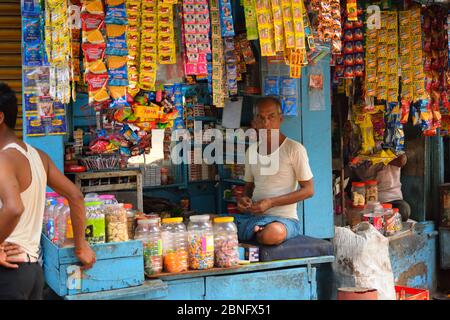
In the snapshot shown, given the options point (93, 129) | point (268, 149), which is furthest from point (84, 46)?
point (93, 129)

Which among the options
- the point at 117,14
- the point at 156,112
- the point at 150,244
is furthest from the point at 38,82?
the point at 150,244

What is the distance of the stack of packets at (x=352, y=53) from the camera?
6113 millimetres

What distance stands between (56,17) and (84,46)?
28 cm

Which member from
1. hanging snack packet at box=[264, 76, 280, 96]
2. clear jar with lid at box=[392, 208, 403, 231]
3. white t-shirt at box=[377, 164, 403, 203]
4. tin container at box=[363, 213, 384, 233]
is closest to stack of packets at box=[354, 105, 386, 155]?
white t-shirt at box=[377, 164, 403, 203]

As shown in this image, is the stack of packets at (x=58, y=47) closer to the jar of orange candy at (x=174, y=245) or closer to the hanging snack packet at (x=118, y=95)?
the hanging snack packet at (x=118, y=95)

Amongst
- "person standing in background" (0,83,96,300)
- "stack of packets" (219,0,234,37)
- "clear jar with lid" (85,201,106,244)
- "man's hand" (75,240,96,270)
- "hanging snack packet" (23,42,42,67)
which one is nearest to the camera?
"person standing in background" (0,83,96,300)

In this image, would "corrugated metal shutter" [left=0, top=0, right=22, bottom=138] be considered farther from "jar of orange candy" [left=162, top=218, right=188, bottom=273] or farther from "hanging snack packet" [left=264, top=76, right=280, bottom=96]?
"hanging snack packet" [left=264, top=76, right=280, bottom=96]

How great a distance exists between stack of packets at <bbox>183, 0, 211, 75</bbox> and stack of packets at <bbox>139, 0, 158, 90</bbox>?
0.26 m

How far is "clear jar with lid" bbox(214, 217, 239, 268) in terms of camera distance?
14.9ft

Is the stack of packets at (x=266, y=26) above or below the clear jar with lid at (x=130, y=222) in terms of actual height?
above

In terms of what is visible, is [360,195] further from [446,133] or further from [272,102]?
[272,102]

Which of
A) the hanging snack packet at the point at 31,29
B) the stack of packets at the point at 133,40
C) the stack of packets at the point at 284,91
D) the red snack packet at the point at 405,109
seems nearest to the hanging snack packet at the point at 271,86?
the stack of packets at the point at 284,91

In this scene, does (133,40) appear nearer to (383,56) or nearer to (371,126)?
(383,56)

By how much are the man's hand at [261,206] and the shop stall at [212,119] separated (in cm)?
25
